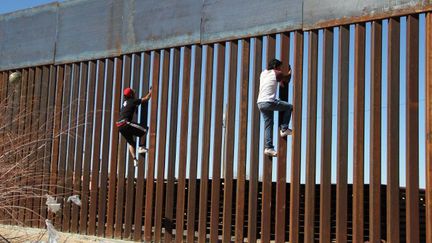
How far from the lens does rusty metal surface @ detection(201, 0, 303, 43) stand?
7004 mm

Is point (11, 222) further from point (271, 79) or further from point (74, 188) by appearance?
point (271, 79)

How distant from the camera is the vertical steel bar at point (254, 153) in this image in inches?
275

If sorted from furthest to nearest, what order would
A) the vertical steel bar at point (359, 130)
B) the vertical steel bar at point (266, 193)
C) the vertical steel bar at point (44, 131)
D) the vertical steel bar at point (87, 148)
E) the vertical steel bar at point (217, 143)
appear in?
the vertical steel bar at point (44, 131) < the vertical steel bar at point (87, 148) < the vertical steel bar at point (217, 143) < the vertical steel bar at point (266, 193) < the vertical steel bar at point (359, 130)

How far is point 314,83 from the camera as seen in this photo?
6.75 meters

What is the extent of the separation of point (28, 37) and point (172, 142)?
12.3 ft

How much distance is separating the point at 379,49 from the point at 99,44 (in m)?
4.42

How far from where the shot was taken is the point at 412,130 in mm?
6062

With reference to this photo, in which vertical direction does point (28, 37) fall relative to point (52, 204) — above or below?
above

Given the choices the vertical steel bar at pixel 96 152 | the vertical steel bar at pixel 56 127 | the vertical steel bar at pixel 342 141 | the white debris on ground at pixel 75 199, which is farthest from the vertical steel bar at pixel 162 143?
the vertical steel bar at pixel 342 141

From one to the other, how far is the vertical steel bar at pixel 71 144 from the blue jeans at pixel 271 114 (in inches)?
135

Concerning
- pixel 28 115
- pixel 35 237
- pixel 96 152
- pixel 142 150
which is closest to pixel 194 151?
pixel 142 150

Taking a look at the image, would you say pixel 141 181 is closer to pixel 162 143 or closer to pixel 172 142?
pixel 162 143

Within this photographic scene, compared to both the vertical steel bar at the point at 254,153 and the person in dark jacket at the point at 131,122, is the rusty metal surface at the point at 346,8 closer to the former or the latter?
the vertical steel bar at the point at 254,153

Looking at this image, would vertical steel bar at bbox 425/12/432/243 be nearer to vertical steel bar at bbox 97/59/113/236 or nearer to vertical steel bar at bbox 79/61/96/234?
Answer: vertical steel bar at bbox 97/59/113/236
